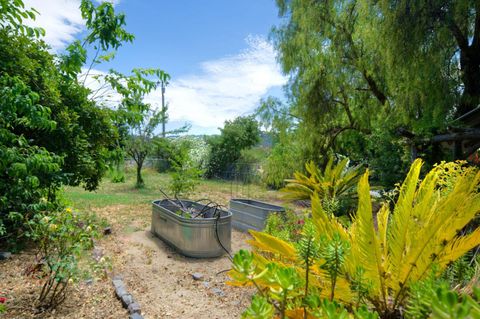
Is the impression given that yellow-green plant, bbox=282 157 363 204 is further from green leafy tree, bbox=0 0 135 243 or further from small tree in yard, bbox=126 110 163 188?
small tree in yard, bbox=126 110 163 188

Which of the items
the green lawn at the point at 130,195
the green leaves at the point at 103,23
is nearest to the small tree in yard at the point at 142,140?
the green lawn at the point at 130,195

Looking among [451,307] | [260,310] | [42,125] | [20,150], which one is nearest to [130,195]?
[20,150]

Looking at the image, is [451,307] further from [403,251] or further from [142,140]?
[142,140]

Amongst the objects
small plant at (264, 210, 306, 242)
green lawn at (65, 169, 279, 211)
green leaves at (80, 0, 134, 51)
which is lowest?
green lawn at (65, 169, 279, 211)

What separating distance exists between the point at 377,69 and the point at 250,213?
482 cm

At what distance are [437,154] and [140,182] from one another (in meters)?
12.4

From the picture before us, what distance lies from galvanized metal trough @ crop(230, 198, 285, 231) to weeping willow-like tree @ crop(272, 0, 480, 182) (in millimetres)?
3110

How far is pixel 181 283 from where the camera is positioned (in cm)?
430

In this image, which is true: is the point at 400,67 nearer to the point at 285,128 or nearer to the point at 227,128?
the point at 285,128

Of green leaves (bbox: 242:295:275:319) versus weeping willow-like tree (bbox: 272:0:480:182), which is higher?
weeping willow-like tree (bbox: 272:0:480:182)

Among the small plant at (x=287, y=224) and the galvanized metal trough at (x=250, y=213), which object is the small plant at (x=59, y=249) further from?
the galvanized metal trough at (x=250, y=213)

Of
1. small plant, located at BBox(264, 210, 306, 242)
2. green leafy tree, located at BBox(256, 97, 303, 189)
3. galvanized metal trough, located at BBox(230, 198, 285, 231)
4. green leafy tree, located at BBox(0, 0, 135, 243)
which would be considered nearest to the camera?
green leafy tree, located at BBox(0, 0, 135, 243)

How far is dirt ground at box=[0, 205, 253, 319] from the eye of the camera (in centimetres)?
321

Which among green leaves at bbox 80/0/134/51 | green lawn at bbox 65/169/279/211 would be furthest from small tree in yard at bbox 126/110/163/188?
green leaves at bbox 80/0/134/51
